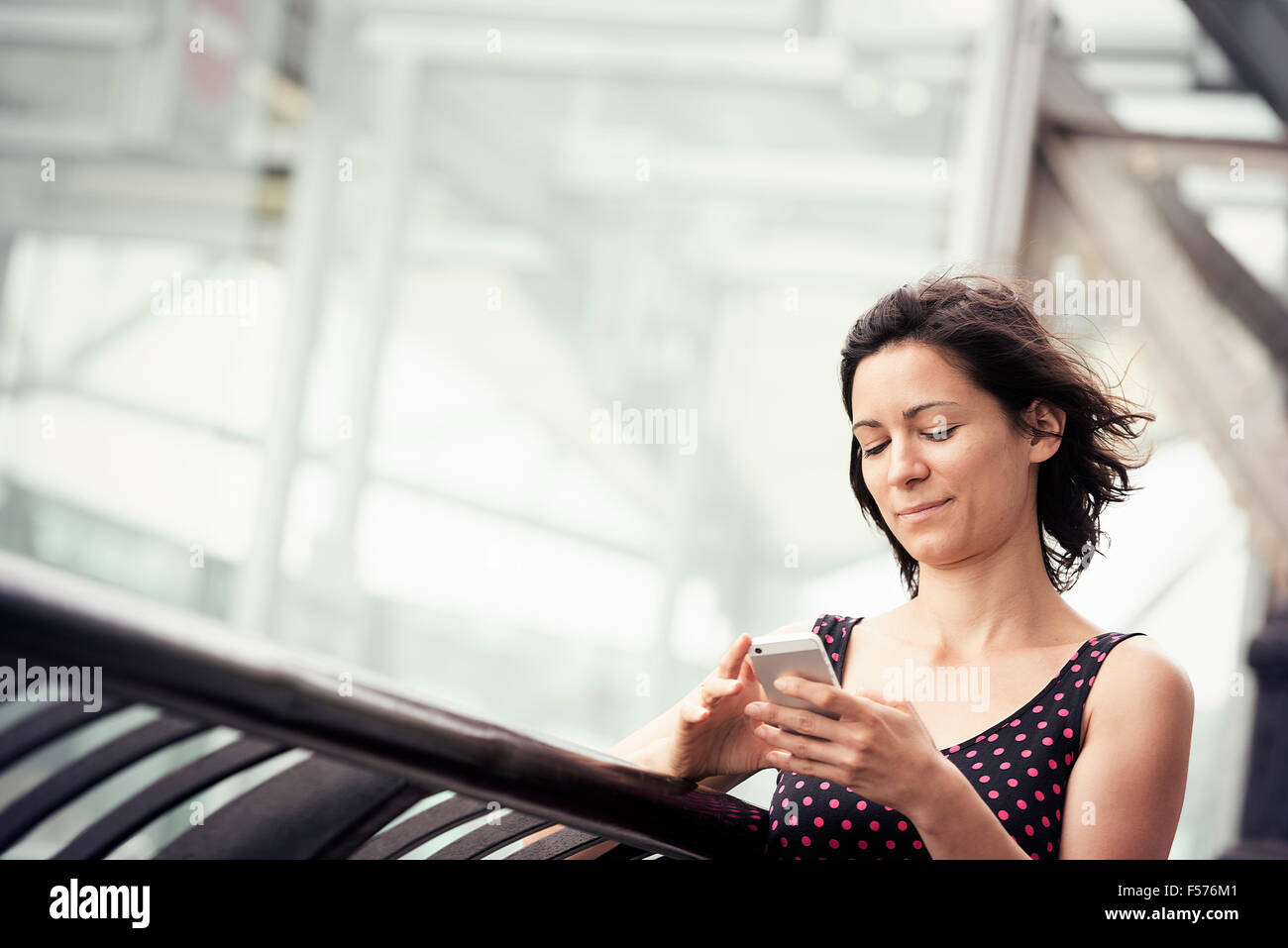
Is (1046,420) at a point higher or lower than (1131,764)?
higher

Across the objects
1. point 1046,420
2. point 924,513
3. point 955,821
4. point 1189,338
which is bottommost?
point 955,821

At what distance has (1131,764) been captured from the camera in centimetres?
128

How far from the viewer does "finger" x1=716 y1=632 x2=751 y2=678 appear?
1.31 metres

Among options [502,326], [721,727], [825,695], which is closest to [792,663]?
[825,695]

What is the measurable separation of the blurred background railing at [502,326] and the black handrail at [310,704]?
9.43ft

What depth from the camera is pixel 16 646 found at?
0.61 metres

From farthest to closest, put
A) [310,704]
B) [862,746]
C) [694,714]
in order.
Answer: [694,714] → [862,746] → [310,704]

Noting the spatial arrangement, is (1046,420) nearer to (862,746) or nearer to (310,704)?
(862,746)

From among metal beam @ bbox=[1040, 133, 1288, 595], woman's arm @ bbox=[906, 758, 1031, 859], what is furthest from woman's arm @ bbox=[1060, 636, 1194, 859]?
metal beam @ bbox=[1040, 133, 1288, 595]

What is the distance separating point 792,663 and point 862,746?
0.10 meters

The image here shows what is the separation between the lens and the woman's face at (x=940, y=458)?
4.81 feet

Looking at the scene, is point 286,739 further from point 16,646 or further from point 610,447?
point 610,447

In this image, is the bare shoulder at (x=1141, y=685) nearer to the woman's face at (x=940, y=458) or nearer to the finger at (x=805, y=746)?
the woman's face at (x=940, y=458)
